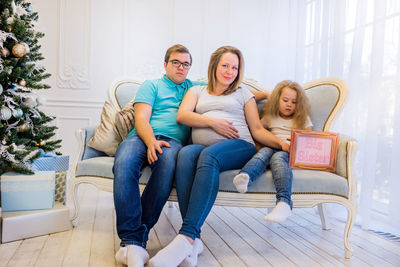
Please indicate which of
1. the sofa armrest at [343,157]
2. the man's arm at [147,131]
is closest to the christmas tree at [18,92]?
the man's arm at [147,131]

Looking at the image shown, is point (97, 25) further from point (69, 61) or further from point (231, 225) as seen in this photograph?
point (231, 225)

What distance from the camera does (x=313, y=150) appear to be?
70.5 inches

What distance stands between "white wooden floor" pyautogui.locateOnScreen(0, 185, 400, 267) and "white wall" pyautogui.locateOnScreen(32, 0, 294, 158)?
1590 millimetres

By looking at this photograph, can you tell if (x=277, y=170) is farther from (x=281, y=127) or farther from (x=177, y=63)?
(x=177, y=63)

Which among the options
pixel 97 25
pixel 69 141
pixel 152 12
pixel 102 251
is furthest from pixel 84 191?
pixel 152 12

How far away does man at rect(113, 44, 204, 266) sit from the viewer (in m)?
1.49

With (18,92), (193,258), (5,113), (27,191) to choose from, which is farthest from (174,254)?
(18,92)

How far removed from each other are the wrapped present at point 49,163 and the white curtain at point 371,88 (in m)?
1.77

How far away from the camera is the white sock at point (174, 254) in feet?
4.43

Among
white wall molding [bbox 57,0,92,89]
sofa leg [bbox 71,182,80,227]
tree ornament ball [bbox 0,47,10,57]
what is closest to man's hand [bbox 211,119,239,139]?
sofa leg [bbox 71,182,80,227]

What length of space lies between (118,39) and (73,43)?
1.54 feet

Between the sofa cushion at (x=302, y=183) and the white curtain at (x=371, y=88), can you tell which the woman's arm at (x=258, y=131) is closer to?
the sofa cushion at (x=302, y=183)

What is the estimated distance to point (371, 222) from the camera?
227 cm

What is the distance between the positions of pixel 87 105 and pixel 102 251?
7.54 ft
